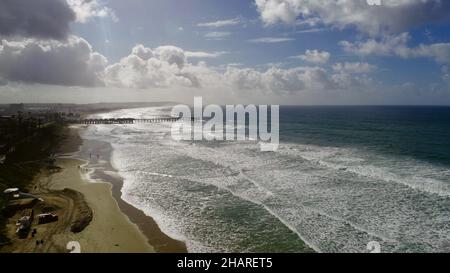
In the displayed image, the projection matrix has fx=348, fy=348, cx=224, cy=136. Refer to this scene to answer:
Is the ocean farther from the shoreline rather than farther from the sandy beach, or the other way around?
the sandy beach

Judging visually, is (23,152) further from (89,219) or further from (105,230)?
(105,230)

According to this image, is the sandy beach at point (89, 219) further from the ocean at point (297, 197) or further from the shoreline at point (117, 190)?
the ocean at point (297, 197)

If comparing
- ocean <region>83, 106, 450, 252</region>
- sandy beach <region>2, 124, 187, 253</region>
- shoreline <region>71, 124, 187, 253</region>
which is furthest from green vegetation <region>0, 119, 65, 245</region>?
ocean <region>83, 106, 450, 252</region>

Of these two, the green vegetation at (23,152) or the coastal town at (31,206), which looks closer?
the coastal town at (31,206)

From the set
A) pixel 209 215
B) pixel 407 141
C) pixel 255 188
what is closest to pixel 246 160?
pixel 255 188

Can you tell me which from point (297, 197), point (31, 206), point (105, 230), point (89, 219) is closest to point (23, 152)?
point (31, 206)

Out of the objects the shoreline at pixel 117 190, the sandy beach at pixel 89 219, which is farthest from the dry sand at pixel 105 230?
the shoreline at pixel 117 190
